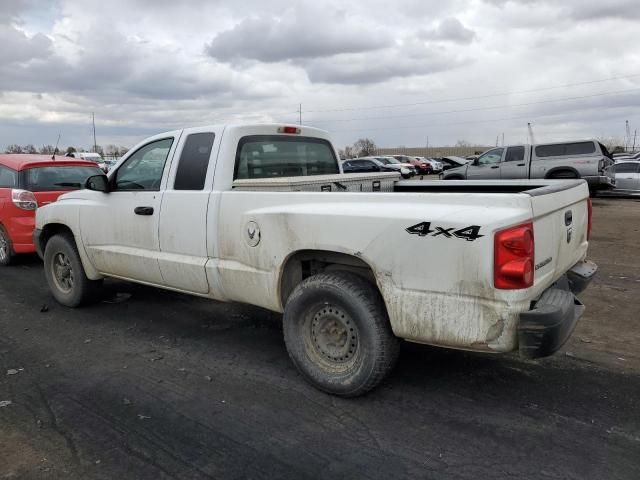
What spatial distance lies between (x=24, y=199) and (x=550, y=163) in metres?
15.7

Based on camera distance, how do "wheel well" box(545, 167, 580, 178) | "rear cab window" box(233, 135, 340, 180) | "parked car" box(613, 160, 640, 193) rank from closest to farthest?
"rear cab window" box(233, 135, 340, 180), "wheel well" box(545, 167, 580, 178), "parked car" box(613, 160, 640, 193)

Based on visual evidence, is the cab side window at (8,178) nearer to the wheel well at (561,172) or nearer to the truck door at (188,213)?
the truck door at (188,213)

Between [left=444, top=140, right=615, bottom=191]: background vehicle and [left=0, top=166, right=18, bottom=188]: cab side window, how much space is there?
15.0 m

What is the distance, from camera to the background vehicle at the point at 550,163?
650 inches

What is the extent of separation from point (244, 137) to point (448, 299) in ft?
7.52

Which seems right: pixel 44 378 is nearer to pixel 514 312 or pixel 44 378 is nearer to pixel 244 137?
pixel 244 137

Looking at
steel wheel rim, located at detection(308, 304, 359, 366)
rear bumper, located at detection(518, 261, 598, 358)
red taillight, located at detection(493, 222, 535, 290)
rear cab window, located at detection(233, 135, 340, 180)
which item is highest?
rear cab window, located at detection(233, 135, 340, 180)

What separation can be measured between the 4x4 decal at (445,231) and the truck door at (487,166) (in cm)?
1653

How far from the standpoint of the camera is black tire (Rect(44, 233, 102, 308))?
555 centimetres

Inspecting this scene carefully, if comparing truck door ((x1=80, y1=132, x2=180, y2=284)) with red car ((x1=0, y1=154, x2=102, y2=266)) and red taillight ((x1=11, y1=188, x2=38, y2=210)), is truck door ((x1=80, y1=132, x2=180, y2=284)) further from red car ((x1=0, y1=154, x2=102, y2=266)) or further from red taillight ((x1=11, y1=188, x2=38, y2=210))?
red taillight ((x1=11, y1=188, x2=38, y2=210))

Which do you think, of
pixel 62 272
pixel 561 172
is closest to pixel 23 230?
pixel 62 272

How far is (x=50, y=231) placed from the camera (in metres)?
5.94

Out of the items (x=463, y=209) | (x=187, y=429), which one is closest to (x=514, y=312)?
(x=463, y=209)

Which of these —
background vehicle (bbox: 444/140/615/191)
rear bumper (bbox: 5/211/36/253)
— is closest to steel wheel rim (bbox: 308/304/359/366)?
rear bumper (bbox: 5/211/36/253)
